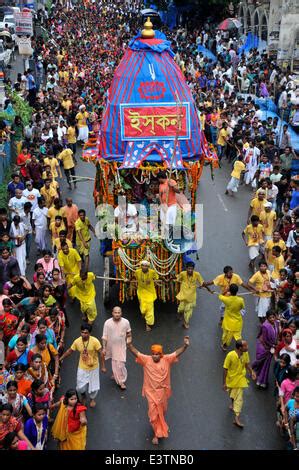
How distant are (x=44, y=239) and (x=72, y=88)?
1179 centimetres

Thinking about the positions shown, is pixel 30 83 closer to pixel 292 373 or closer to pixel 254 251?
pixel 254 251

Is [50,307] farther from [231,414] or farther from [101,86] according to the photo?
[101,86]

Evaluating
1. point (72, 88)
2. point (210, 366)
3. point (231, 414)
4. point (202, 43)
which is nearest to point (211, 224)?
point (210, 366)

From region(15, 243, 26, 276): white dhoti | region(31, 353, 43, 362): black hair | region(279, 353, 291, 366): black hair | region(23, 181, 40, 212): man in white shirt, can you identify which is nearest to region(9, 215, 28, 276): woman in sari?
region(15, 243, 26, 276): white dhoti

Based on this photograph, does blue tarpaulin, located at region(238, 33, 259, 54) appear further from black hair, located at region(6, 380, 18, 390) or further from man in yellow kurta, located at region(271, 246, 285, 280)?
black hair, located at region(6, 380, 18, 390)

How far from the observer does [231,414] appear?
790 cm

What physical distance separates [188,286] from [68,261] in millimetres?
1915

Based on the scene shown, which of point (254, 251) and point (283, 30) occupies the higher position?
point (283, 30)

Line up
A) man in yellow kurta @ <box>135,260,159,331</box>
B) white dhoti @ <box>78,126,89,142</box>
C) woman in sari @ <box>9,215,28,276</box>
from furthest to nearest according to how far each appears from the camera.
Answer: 1. white dhoti @ <box>78,126,89,142</box>
2. woman in sari @ <box>9,215,28,276</box>
3. man in yellow kurta @ <box>135,260,159,331</box>

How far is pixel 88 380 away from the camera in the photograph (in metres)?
7.75

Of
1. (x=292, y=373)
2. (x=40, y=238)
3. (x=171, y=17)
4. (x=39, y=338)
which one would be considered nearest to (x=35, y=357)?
(x=39, y=338)

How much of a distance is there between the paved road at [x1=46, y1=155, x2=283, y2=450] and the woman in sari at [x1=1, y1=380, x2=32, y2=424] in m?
0.87

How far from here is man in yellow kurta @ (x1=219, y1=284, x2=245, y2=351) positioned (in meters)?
8.70

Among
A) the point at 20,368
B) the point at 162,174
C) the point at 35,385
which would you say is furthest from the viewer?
the point at 162,174
